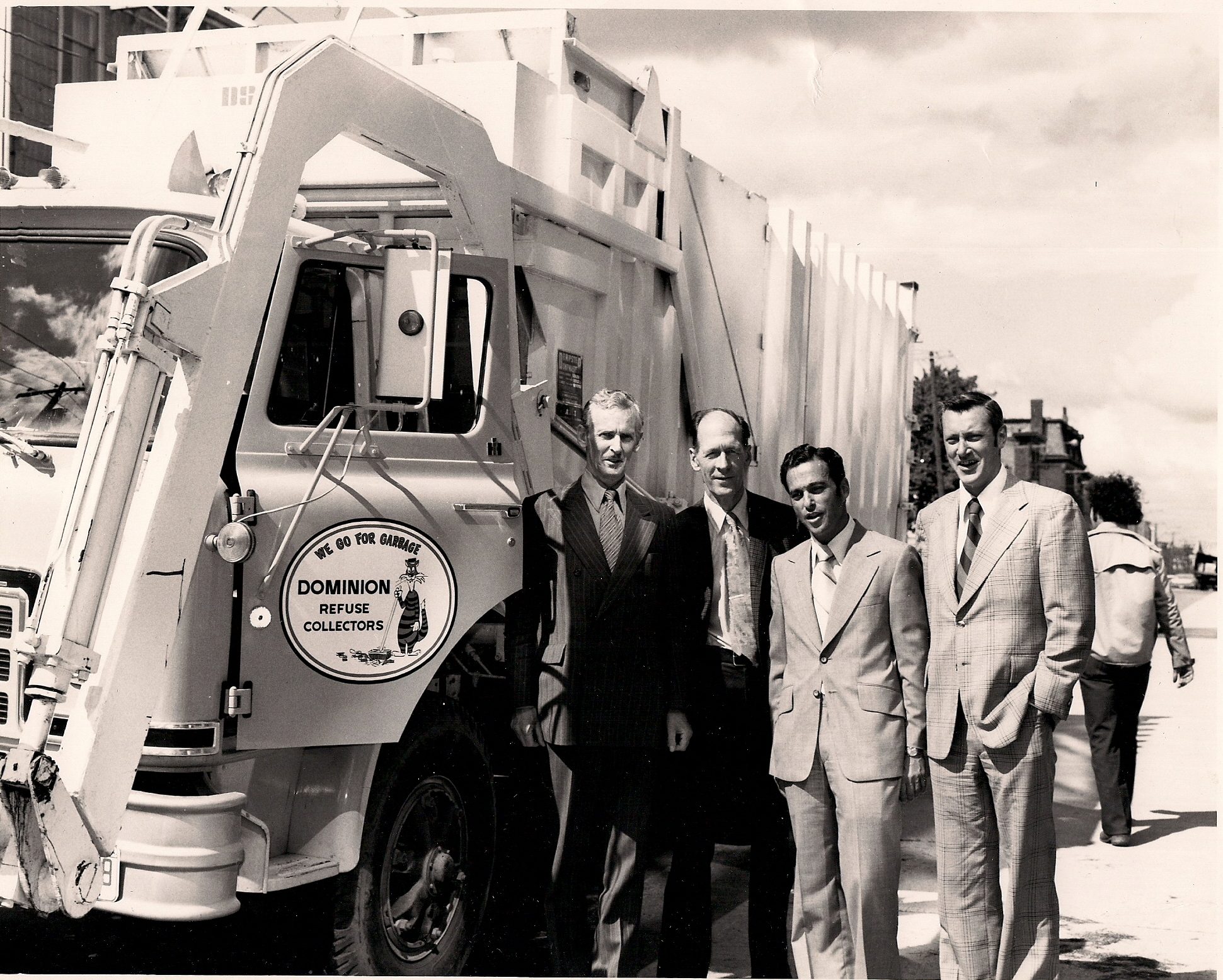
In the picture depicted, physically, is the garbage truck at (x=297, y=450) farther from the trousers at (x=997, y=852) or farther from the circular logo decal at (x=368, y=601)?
the trousers at (x=997, y=852)

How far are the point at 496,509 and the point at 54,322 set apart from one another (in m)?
1.51

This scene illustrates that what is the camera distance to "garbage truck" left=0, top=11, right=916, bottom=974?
349 centimetres

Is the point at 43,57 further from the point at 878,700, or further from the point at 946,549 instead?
the point at 878,700

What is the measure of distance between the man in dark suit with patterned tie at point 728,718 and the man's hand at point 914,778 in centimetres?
44

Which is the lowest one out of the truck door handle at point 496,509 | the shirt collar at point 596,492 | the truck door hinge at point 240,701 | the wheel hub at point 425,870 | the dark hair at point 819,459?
the wheel hub at point 425,870

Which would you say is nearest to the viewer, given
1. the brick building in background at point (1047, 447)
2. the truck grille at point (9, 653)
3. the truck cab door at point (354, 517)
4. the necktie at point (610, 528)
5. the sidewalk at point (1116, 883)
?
the truck grille at point (9, 653)

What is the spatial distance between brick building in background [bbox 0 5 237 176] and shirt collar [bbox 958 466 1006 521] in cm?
406

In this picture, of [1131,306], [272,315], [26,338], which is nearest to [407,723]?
[272,315]

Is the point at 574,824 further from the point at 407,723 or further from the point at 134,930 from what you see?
the point at 134,930

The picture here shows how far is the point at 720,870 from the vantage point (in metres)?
6.49

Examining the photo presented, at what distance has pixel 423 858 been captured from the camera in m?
4.40

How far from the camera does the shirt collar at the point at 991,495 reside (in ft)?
13.6

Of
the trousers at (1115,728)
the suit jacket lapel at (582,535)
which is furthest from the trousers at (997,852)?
the trousers at (1115,728)

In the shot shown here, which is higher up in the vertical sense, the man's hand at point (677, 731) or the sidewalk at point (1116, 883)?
the man's hand at point (677, 731)
